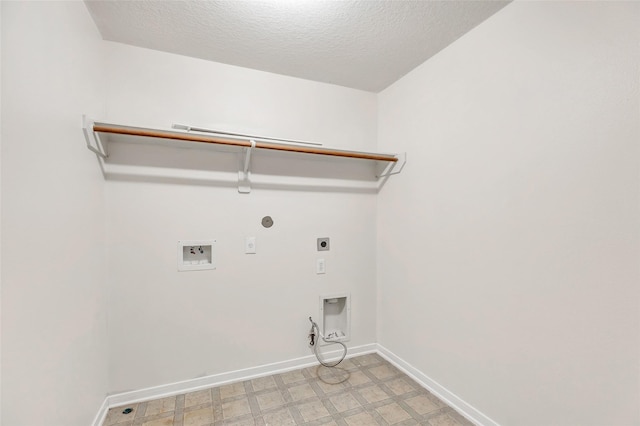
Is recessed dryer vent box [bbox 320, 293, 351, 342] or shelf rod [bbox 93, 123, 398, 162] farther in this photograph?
recessed dryer vent box [bbox 320, 293, 351, 342]

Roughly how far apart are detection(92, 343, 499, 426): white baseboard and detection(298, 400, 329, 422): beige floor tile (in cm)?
43

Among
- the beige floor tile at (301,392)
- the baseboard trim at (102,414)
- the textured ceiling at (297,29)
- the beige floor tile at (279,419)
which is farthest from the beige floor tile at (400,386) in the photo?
the textured ceiling at (297,29)

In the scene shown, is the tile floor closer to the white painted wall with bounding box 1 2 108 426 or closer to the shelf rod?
the white painted wall with bounding box 1 2 108 426

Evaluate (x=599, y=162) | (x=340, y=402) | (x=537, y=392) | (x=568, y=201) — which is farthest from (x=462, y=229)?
(x=340, y=402)

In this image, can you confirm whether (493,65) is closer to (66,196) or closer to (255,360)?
(66,196)

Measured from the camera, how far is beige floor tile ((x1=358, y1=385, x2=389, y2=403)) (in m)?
1.85

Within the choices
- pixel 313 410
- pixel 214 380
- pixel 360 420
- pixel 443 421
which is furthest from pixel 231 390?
pixel 443 421

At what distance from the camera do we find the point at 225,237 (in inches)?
79.4

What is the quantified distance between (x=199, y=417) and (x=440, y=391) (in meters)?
1.54

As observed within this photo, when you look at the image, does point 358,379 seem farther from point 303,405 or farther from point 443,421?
point 443,421

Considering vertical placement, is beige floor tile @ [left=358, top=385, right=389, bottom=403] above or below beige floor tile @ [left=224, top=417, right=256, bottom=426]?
above

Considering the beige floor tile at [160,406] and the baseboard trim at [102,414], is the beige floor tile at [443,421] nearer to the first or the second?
the beige floor tile at [160,406]

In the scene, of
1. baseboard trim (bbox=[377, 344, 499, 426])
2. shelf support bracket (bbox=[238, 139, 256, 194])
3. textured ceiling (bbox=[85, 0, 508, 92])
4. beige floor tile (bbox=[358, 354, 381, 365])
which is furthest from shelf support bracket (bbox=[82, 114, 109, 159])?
baseboard trim (bbox=[377, 344, 499, 426])

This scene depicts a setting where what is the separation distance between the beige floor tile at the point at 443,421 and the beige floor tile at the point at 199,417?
1.32m
